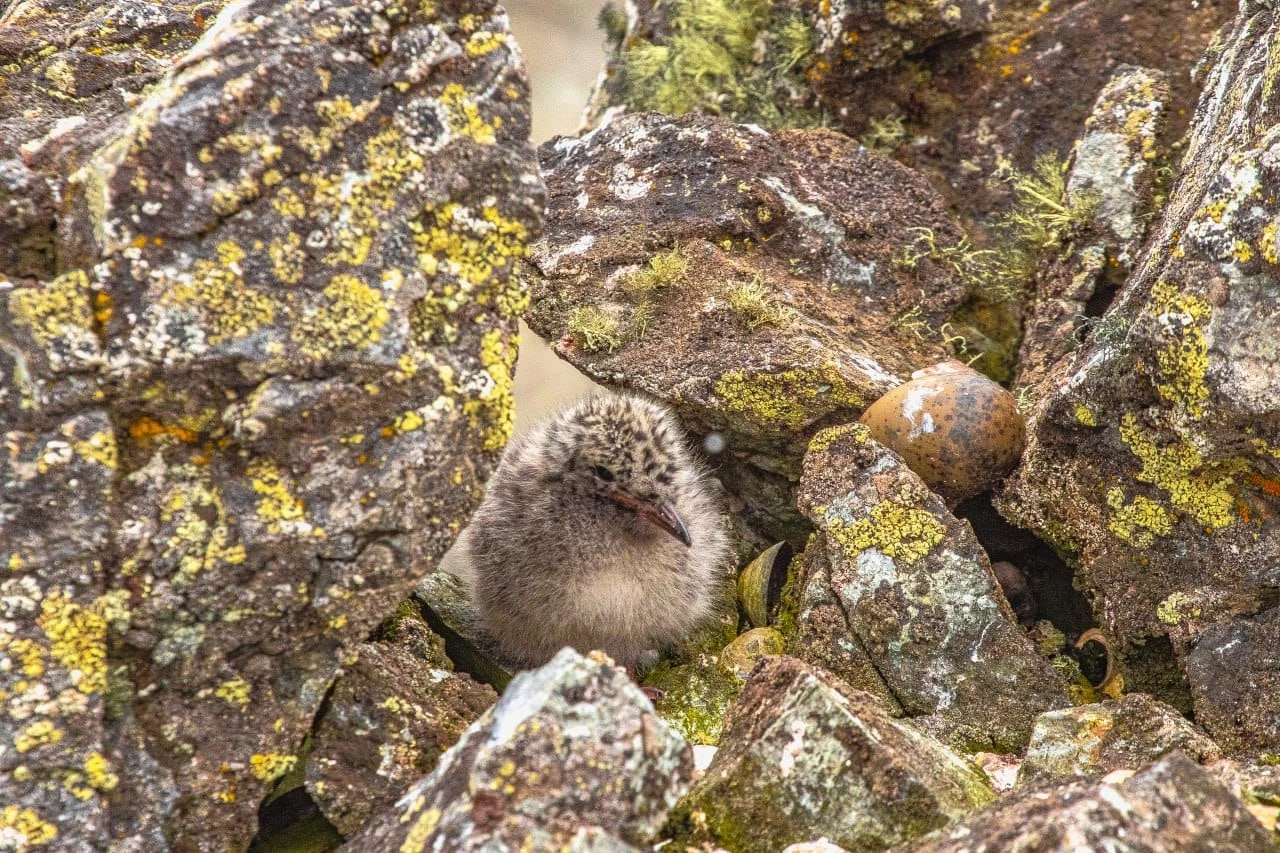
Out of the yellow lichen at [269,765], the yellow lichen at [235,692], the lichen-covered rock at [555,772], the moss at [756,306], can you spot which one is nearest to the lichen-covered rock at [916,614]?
the moss at [756,306]

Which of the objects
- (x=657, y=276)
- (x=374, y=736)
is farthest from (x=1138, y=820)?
(x=657, y=276)

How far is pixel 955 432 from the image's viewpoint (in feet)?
16.6

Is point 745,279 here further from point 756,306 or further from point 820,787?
point 820,787

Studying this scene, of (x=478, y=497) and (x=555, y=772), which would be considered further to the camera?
(x=478, y=497)

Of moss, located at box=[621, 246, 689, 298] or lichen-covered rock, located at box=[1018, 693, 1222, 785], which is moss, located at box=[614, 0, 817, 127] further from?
lichen-covered rock, located at box=[1018, 693, 1222, 785]

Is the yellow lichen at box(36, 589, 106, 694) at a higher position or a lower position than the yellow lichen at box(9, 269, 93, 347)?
lower

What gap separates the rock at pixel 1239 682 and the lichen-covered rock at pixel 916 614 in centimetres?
56

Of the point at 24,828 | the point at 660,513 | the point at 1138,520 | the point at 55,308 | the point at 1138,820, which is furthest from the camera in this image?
the point at 660,513

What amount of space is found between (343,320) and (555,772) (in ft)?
4.78

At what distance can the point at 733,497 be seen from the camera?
6051 mm

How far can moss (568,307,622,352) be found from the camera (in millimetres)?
5852

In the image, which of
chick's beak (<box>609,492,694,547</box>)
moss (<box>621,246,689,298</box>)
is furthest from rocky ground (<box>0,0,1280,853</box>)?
chick's beak (<box>609,492,694,547</box>)

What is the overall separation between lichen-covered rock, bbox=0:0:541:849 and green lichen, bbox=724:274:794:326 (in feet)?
7.31

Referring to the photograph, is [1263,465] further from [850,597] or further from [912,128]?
[912,128]
